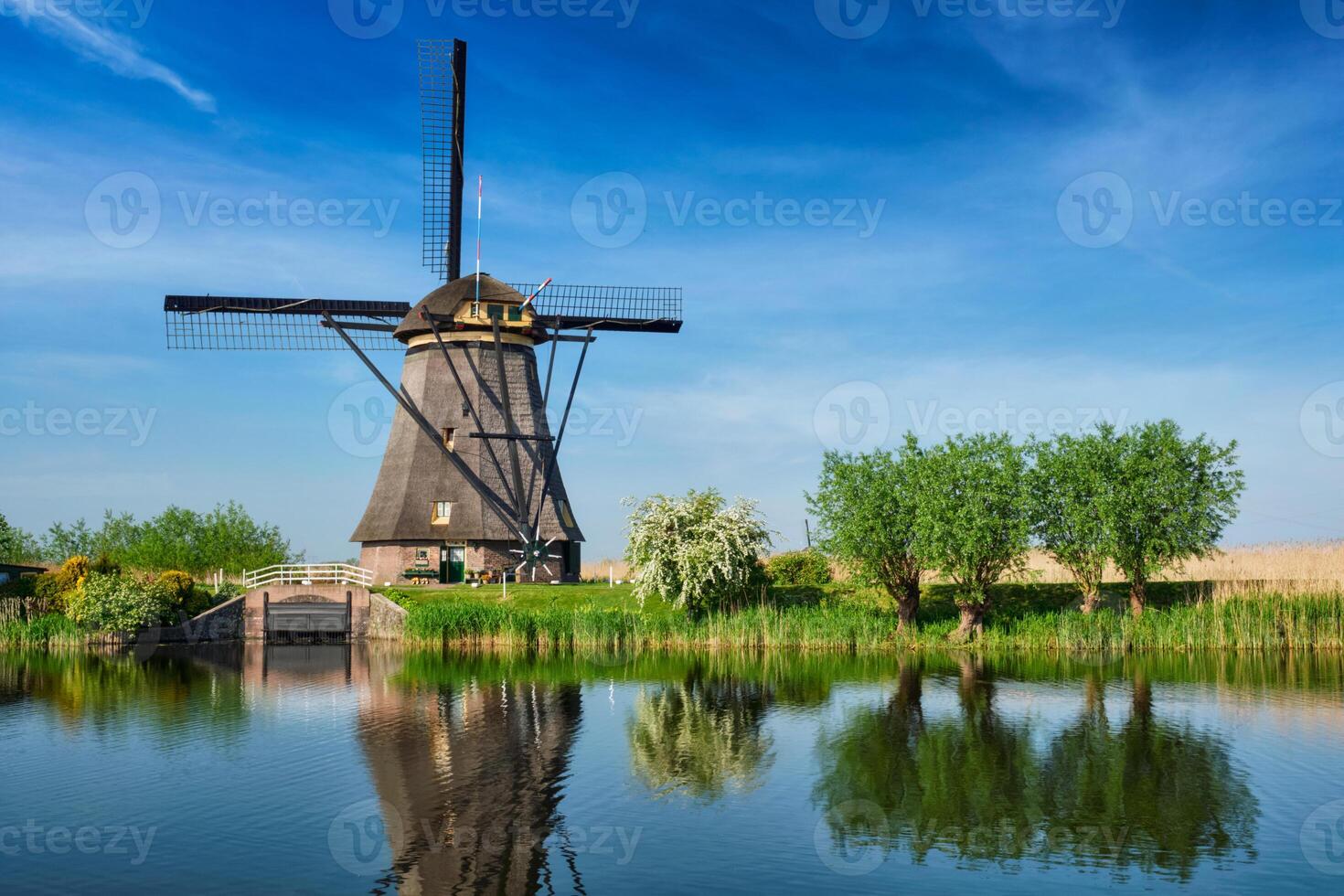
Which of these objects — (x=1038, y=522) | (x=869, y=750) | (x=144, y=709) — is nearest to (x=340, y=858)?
(x=869, y=750)

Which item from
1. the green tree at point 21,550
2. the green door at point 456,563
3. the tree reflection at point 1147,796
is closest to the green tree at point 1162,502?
the tree reflection at point 1147,796

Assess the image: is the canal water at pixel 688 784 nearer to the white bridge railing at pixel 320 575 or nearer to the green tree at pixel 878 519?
the green tree at pixel 878 519

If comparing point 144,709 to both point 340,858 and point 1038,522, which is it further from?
point 1038,522

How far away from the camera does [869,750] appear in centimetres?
1889

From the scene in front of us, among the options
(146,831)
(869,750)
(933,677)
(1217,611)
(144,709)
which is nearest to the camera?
(146,831)

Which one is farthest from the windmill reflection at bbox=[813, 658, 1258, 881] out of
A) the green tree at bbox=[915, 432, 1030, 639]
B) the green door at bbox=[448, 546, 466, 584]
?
the green door at bbox=[448, 546, 466, 584]

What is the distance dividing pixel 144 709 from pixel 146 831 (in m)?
11.6

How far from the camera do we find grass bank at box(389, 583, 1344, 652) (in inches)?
1358

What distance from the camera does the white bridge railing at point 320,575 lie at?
1775 inches

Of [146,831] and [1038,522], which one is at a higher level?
[1038,522]

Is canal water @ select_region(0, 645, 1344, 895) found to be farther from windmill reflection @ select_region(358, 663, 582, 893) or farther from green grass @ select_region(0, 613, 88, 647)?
green grass @ select_region(0, 613, 88, 647)

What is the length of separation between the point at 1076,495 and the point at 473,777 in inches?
1082

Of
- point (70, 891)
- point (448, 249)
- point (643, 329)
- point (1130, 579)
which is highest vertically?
point (448, 249)

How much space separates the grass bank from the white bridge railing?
3.67 meters
